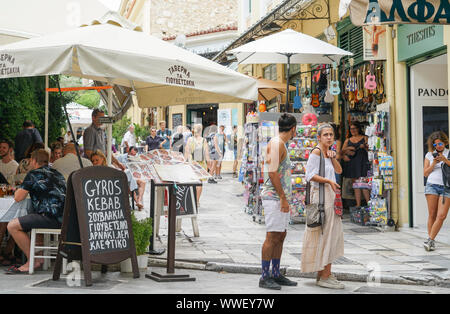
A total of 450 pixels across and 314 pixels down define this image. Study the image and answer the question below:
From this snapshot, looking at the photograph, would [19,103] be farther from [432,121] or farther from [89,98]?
[89,98]

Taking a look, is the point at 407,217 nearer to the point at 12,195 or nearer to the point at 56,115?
the point at 12,195

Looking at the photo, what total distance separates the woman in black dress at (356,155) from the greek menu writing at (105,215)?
21.4ft

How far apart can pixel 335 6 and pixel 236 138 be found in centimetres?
1146

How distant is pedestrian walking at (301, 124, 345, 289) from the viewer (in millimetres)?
6824

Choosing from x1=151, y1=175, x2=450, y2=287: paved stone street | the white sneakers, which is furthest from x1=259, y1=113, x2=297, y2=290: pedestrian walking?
x1=151, y1=175, x2=450, y2=287: paved stone street

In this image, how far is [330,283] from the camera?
6.95 meters

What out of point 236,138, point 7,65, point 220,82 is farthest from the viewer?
point 236,138

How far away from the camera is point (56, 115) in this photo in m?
17.0

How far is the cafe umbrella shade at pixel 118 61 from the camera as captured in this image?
6.77 metres

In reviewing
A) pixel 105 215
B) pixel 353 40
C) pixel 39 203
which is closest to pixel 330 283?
pixel 105 215

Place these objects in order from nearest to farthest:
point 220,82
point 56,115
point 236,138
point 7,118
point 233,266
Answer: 1. point 220,82
2. point 233,266
3. point 7,118
4. point 56,115
5. point 236,138

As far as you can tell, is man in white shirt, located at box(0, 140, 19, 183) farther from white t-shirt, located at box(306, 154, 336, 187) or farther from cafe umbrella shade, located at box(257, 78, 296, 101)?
cafe umbrella shade, located at box(257, 78, 296, 101)

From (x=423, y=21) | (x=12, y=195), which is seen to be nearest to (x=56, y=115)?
(x=12, y=195)

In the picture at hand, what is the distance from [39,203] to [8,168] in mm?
2623
